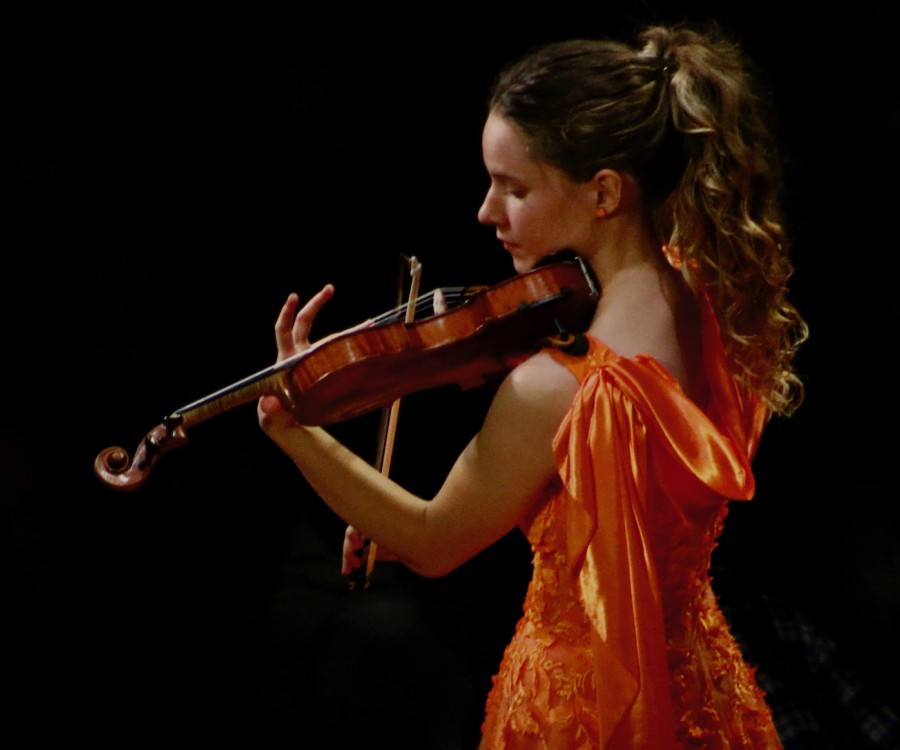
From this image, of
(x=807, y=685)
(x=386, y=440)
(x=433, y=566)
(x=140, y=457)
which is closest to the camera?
(x=433, y=566)

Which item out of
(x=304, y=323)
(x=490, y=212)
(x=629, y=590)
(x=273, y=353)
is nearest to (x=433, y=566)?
(x=629, y=590)

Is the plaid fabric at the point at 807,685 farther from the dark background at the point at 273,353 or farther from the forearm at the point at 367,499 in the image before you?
the forearm at the point at 367,499

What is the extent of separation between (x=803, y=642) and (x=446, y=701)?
82 centimetres

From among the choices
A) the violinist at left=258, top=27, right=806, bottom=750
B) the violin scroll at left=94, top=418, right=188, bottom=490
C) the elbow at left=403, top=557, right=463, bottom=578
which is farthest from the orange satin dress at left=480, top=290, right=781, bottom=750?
the violin scroll at left=94, top=418, right=188, bottom=490

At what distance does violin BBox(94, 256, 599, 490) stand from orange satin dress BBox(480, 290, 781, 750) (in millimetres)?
76

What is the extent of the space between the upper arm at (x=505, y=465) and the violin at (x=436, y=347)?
59 millimetres

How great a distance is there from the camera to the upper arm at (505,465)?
3.98ft

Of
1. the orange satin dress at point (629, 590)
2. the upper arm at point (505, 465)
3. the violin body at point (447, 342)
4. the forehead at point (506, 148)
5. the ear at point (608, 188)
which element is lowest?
the orange satin dress at point (629, 590)

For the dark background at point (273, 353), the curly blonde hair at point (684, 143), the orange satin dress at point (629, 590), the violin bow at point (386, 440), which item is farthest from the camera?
the dark background at point (273, 353)

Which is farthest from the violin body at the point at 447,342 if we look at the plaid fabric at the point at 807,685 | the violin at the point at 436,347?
the plaid fabric at the point at 807,685

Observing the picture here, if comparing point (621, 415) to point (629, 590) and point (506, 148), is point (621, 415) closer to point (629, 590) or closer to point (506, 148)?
point (629, 590)

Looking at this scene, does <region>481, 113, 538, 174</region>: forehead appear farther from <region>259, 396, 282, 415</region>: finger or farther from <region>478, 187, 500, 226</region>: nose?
<region>259, 396, 282, 415</region>: finger

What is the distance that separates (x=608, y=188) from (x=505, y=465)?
0.38 m

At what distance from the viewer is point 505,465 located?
1224mm
